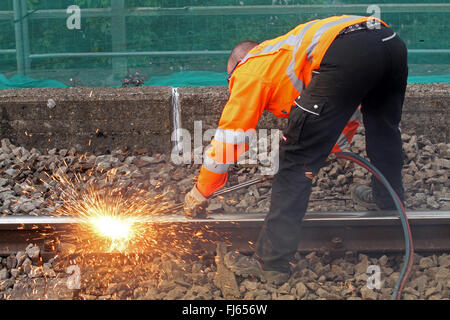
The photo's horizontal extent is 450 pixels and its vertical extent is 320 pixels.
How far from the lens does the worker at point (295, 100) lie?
9.40 feet

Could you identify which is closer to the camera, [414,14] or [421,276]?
[421,276]

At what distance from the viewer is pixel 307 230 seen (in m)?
3.50

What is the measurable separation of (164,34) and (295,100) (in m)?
4.15

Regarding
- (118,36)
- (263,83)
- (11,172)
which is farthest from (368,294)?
(118,36)

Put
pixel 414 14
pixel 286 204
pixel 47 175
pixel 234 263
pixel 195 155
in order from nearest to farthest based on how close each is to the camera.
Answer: pixel 286 204
pixel 234 263
pixel 47 175
pixel 195 155
pixel 414 14

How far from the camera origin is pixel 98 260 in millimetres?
3354

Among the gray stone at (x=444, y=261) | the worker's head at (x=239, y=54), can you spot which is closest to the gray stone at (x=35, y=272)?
the worker's head at (x=239, y=54)

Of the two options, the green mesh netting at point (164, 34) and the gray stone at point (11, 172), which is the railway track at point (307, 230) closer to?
the gray stone at point (11, 172)

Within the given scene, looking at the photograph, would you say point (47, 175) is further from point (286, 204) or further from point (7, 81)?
point (7, 81)

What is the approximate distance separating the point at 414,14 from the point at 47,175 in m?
4.82

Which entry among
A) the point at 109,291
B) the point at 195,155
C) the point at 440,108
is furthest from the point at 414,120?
the point at 109,291

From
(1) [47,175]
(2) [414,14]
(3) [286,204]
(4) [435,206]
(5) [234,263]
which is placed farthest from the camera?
(2) [414,14]

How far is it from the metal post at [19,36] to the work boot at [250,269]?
4.75m

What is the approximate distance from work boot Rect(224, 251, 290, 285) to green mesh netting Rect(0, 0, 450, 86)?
350 cm
